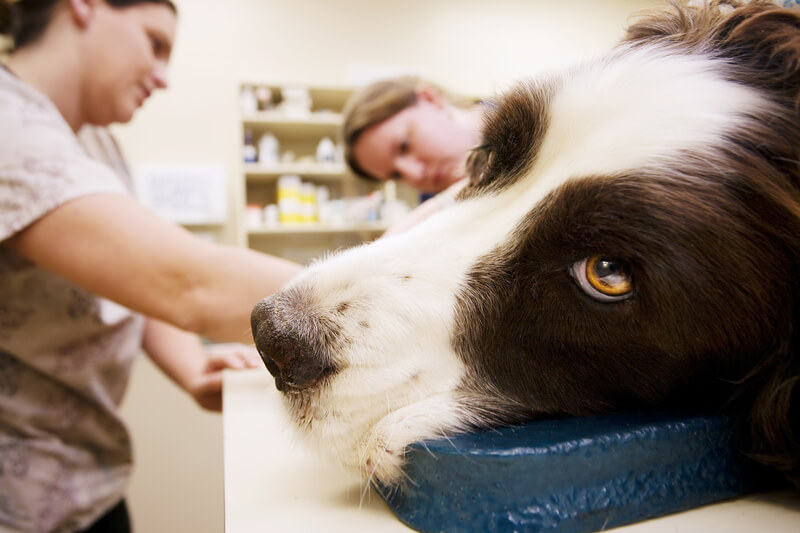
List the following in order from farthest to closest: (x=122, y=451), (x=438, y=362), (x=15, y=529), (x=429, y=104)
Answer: (x=429, y=104) < (x=122, y=451) < (x=15, y=529) < (x=438, y=362)

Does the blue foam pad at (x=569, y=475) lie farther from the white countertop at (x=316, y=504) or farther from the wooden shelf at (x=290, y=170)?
the wooden shelf at (x=290, y=170)

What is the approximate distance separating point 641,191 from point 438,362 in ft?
0.91

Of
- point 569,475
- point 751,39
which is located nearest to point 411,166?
point 751,39

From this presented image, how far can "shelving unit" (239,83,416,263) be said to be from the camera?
3.24 meters

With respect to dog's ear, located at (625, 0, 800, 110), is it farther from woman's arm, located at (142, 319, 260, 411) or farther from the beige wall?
the beige wall

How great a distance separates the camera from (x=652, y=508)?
49 centimetres

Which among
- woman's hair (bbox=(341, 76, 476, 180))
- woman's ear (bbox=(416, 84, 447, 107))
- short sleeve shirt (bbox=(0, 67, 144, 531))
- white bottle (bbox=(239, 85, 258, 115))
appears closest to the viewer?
short sleeve shirt (bbox=(0, 67, 144, 531))

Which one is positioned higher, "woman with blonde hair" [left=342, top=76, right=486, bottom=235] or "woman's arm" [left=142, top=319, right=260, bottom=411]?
"woman with blonde hair" [left=342, top=76, right=486, bottom=235]

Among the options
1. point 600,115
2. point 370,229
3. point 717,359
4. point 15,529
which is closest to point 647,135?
point 600,115

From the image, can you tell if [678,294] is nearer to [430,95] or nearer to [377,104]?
[377,104]

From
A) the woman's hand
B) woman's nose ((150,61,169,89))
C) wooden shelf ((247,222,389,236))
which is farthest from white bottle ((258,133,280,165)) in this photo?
the woman's hand

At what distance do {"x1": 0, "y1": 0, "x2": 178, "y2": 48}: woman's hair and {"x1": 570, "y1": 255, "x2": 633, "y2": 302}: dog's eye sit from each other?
53.6 inches

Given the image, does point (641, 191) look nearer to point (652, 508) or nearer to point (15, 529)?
point (652, 508)

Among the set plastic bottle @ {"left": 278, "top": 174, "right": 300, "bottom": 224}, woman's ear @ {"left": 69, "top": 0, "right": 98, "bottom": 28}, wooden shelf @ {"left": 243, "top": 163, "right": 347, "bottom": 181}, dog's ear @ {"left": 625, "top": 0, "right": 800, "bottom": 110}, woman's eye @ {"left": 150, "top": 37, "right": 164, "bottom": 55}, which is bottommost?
plastic bottle @ {"left": 278, "top": 174, "right": 300, "bottom": 224}
